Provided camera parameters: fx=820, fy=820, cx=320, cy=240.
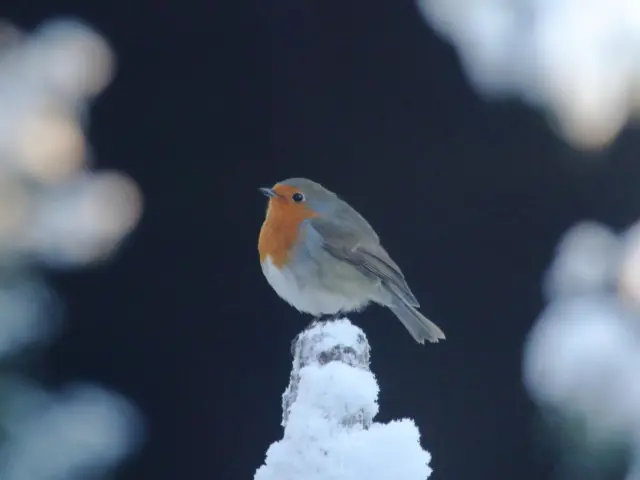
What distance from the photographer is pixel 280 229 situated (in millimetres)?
1691

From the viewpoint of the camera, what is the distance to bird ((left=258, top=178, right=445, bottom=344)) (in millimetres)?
1685

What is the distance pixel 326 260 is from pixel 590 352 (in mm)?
615

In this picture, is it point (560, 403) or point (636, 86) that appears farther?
point (636, 86)

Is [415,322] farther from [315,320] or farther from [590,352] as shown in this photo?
[590,352]

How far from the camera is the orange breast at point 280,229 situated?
5.51ft

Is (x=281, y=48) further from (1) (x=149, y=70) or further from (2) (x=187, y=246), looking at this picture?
(2) (x=187, y=246)

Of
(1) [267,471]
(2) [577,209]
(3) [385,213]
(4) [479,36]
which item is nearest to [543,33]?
(4) [479,36]

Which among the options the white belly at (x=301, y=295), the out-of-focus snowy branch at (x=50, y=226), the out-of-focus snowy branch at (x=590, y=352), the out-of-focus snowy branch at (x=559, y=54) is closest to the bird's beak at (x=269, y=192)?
the white belly at (x=301, y=295)

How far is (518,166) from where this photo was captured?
181cm

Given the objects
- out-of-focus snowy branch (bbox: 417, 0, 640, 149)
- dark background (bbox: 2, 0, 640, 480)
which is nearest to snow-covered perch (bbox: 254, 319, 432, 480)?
dark background (bbox: 2, 0, 640, 480)

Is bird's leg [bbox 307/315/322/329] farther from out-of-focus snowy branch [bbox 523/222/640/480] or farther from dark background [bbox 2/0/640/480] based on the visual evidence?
out-of-focus snowy branch [bbox 523/222/640/480]

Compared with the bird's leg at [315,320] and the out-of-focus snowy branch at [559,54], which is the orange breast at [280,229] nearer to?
the bird's leg at [315,320]

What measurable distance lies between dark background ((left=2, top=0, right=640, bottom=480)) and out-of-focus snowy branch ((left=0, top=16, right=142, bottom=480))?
3 centimetres

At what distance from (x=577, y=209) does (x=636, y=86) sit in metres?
0.33
